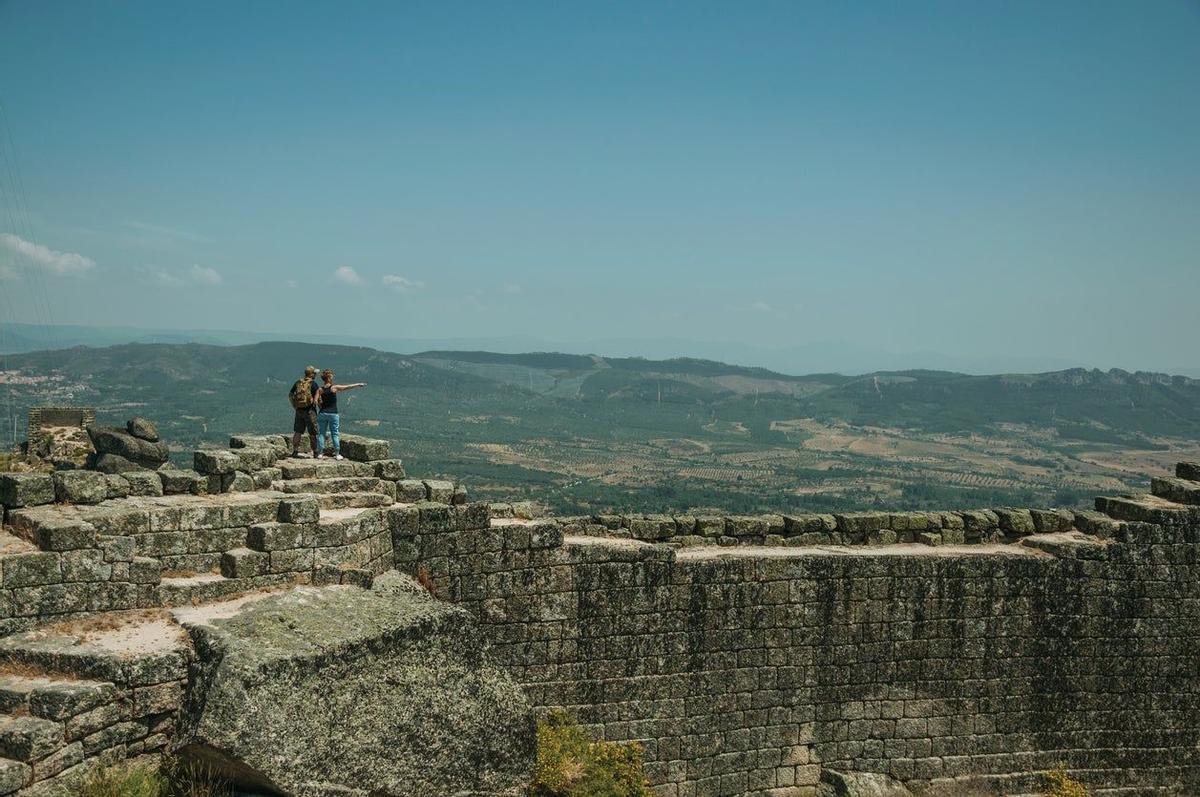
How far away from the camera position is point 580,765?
11.6 meters

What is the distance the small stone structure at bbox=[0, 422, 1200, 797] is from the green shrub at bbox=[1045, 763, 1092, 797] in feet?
0.52

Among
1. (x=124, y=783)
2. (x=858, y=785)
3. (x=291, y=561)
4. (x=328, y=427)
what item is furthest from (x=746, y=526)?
(x=124, y=783)

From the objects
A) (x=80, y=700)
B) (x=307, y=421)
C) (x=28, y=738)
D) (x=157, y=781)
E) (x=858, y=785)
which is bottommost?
(x=858, y=785)

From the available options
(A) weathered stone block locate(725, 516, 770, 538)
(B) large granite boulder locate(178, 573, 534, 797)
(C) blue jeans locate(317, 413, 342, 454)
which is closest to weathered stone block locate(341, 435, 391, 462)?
(C) blue jeans locate(317, 413, 342, 454)

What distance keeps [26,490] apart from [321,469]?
3583mm

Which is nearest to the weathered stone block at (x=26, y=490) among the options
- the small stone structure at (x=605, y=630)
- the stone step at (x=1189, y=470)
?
the small stone structure at (x=605, y=630)

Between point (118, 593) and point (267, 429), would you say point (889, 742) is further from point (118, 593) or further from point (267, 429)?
point (267, 429)

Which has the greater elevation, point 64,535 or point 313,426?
point 313,426

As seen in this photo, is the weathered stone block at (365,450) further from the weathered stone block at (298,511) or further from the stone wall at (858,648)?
the weathered stone block at (298,511)

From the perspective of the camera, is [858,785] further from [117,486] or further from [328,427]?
[117,486]

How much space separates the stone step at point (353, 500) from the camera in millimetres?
11352

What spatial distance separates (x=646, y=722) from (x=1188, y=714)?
8643 mm

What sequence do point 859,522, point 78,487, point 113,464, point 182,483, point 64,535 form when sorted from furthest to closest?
point 113,464 < point 859,522 < point 182,483 < point 78,487 < point 64,535

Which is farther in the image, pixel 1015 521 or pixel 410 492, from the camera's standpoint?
pixel 1015 521
